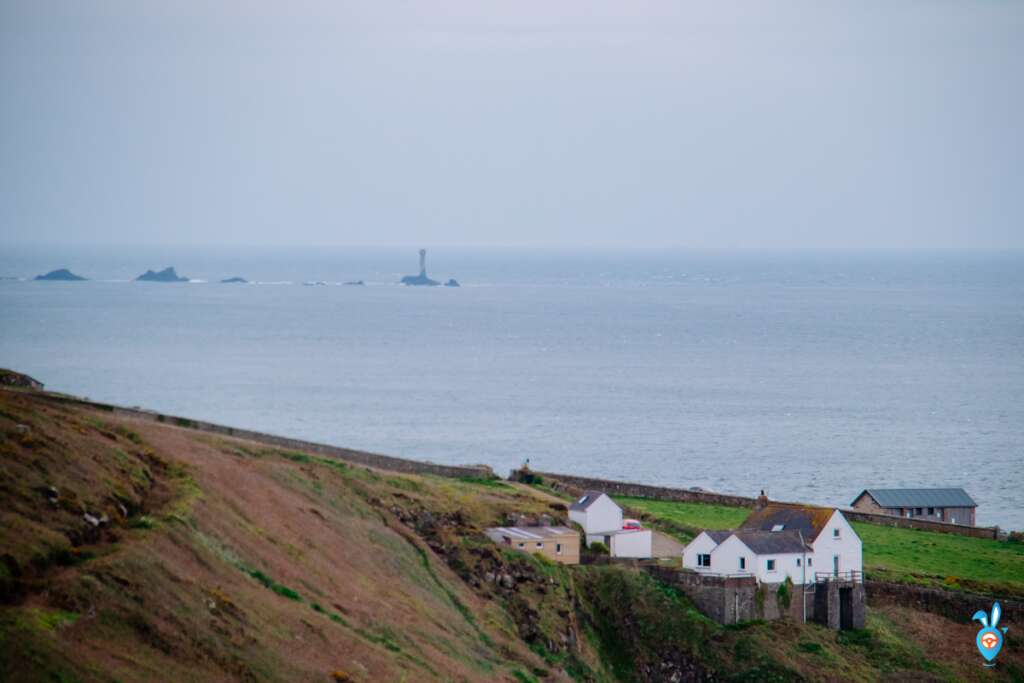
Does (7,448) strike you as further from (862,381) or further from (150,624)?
(862,381)

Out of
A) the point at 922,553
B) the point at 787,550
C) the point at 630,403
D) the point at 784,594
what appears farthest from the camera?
the point at 630,403

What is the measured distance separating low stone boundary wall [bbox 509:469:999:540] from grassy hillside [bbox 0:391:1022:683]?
23.5 ft

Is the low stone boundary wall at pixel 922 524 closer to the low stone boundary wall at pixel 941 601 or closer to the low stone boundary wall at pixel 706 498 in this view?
the low stone boundary wall at pixel 706 498

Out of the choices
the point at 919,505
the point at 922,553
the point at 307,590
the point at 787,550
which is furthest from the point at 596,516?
the point at 919,505

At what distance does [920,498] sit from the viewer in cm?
7238

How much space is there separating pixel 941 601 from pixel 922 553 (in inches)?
237

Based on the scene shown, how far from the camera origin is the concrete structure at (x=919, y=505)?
71438 mm

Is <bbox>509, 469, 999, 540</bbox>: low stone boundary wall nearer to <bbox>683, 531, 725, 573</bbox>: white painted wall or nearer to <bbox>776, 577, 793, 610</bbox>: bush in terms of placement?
<bbox>683, 531, 725, 573</bbox>: white painted wall

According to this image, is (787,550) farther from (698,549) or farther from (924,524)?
(924,524)

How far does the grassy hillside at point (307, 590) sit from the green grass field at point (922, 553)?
8.32 feet

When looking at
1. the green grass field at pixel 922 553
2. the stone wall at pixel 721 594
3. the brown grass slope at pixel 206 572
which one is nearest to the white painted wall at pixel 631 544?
the stone wall at pixel 721 594

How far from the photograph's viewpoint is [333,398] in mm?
139500

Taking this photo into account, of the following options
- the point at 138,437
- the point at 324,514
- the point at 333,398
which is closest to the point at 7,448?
the point at 138,437

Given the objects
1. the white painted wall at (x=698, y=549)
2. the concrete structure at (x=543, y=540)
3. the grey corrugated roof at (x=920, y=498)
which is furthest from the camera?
the grey corrugated roof at (x=920, y=498)
